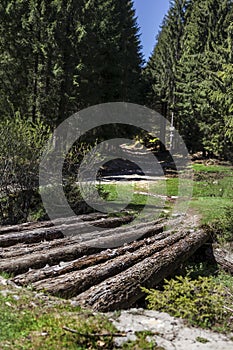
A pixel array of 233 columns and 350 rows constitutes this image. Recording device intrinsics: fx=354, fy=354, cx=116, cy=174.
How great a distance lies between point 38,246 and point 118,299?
8.40ft

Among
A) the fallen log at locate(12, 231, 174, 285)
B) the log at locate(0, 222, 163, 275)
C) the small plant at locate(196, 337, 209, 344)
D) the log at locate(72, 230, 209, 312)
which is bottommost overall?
the small plant at locate(196, 337, 209, 344)

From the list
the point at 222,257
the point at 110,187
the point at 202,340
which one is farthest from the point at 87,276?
the point at 110,187

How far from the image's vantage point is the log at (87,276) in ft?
17.7

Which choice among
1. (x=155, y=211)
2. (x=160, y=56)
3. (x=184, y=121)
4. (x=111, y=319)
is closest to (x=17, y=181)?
(x=155, y=211)

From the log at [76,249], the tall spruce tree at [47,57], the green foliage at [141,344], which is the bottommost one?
the green foliage at [141,344]

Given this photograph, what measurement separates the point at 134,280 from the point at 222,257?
322cm

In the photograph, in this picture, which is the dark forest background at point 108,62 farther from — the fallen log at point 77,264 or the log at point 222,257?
the log at point 222,257

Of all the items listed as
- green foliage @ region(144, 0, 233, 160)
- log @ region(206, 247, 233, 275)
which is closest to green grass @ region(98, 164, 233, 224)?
log @ region(206, 247, 233, 275)

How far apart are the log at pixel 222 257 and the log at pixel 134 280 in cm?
61

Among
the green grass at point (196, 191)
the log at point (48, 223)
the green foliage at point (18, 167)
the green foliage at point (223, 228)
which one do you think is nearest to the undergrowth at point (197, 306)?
the green foliage at point (223, 228)

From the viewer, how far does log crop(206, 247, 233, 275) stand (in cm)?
818

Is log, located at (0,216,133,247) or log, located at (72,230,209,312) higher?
log, located at (0,216,133,247)

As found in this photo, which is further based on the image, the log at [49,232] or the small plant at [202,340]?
the log at [49,232]

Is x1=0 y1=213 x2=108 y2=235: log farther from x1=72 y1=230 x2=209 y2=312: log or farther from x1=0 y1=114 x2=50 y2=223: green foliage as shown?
x1=72 y1=230 x2=209 y2=312: log
